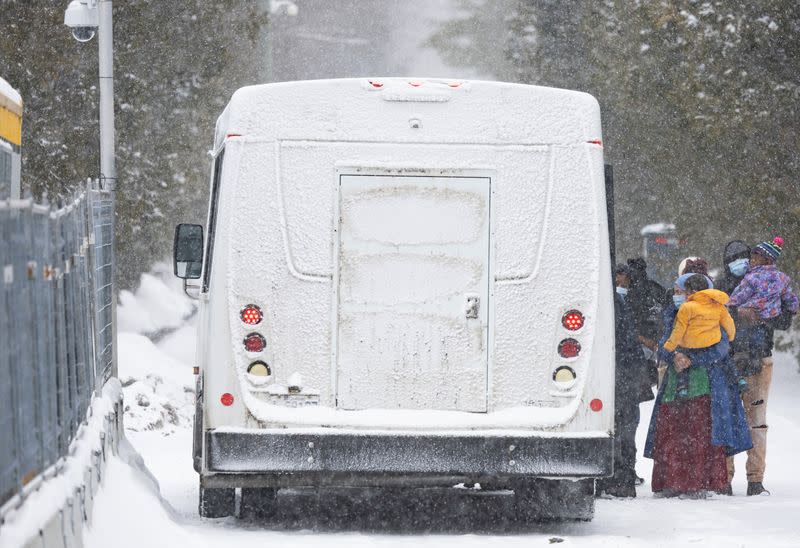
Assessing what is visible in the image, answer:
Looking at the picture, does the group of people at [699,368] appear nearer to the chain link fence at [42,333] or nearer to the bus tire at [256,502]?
the bus tire at [256,502]

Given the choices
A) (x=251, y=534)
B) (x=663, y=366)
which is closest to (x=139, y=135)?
(x=663, y=366)

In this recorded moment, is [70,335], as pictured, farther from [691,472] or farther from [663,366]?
[663,366]

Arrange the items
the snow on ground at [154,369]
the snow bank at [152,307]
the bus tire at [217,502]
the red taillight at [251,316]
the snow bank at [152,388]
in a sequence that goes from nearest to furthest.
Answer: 1. the red taillight at [251,316]
2. the bus tire at [217,502]
3. the snow bank at [152,388]
4. the snow on ground at [154,369]
5. the snow bank at [152,307]

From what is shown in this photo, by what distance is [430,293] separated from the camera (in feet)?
29.1

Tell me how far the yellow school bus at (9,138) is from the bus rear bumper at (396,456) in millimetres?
3755

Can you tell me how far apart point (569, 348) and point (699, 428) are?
287cm

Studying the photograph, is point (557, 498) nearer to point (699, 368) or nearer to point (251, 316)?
point (251, 316)

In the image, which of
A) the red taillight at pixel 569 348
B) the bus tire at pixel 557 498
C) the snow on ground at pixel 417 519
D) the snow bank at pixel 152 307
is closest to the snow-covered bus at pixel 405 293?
the red taillight at pixel 569 348

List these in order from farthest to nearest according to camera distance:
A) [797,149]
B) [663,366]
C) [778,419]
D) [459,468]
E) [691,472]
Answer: [797,149]
[778,419]
[663,366]
[691,472]
[459,468]

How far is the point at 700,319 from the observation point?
1141 cm

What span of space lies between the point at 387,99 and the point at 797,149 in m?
14.2

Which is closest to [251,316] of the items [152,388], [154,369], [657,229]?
[152,388]

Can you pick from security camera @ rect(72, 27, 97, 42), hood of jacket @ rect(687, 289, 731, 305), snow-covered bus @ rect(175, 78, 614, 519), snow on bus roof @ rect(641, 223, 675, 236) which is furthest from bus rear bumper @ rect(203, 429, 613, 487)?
snow on bus roof @ rect(641, 223, 675, 236)

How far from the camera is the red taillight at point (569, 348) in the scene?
8.91 meters
